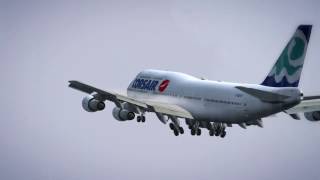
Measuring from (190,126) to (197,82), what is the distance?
18.8 feet

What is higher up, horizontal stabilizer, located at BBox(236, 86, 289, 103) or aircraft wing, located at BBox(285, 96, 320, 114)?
horizontal stabilizer, located at BBox(236, 86, 289, 103)

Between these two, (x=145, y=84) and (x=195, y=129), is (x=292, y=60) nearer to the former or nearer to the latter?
(x=195, y=129)

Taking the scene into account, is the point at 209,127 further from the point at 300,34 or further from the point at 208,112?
the point at 300,34

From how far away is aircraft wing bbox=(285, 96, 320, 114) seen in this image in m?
151

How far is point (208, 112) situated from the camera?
489 ft

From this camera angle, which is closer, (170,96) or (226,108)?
(226,108)

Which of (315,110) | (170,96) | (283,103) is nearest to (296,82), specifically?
(283,103)

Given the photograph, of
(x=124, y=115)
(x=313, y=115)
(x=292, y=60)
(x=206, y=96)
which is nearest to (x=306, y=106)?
(x=313, y=115)

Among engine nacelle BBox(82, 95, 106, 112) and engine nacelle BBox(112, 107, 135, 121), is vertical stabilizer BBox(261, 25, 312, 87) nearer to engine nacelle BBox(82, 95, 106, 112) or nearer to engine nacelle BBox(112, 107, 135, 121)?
engine nacelle BBox(112, 107, 135, 121)

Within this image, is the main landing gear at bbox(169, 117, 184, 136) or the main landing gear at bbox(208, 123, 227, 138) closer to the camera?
the main landing gear at bbox(169, 117, 184, 136)

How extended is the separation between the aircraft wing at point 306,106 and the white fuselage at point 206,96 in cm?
860

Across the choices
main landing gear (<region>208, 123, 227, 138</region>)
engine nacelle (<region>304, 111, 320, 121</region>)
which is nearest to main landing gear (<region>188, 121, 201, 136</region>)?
main landing gear (<region>208, 123, 227, 138</region>)

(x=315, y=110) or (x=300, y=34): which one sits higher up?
(x=300, y=34)

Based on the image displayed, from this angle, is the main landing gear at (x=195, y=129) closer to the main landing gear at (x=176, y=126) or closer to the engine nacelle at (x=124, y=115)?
the main landing gear at (x=176, y=126)
